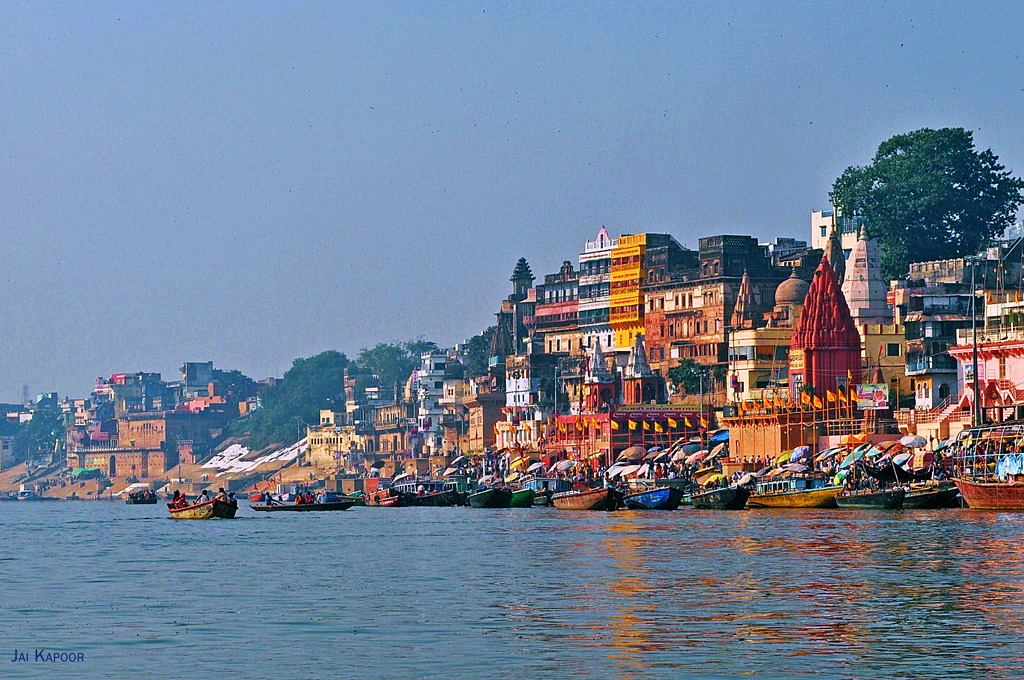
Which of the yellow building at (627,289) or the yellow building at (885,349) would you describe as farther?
the yellow building at (627,289)

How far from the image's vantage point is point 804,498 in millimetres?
83250

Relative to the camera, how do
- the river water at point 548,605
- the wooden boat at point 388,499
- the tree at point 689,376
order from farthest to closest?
the tree at point 689,376 < the wooden boat at point 388,499 < the river water at point 548,605

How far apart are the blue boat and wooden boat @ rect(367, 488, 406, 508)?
35.5 meters

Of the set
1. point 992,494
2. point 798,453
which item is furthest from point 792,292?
point 992,494

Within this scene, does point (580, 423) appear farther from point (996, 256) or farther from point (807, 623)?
point (807, 623)

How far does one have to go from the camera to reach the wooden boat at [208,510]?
90.8 m

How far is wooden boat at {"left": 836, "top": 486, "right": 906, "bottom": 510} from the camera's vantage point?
251ft

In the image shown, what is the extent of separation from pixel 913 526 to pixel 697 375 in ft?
215

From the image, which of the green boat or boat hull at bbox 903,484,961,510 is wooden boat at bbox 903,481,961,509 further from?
the green boat

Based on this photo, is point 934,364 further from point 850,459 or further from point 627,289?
point 627,289

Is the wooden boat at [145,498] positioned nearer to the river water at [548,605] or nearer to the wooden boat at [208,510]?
the wooden boat at [208,510]

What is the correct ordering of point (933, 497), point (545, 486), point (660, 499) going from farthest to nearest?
point (545, 486), point (660, 499), point (933, 497)

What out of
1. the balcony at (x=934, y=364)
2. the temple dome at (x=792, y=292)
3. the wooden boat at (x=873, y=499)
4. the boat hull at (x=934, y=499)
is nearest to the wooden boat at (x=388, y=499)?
the temple dome at (x=792, y=292)

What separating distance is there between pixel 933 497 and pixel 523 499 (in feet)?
109
